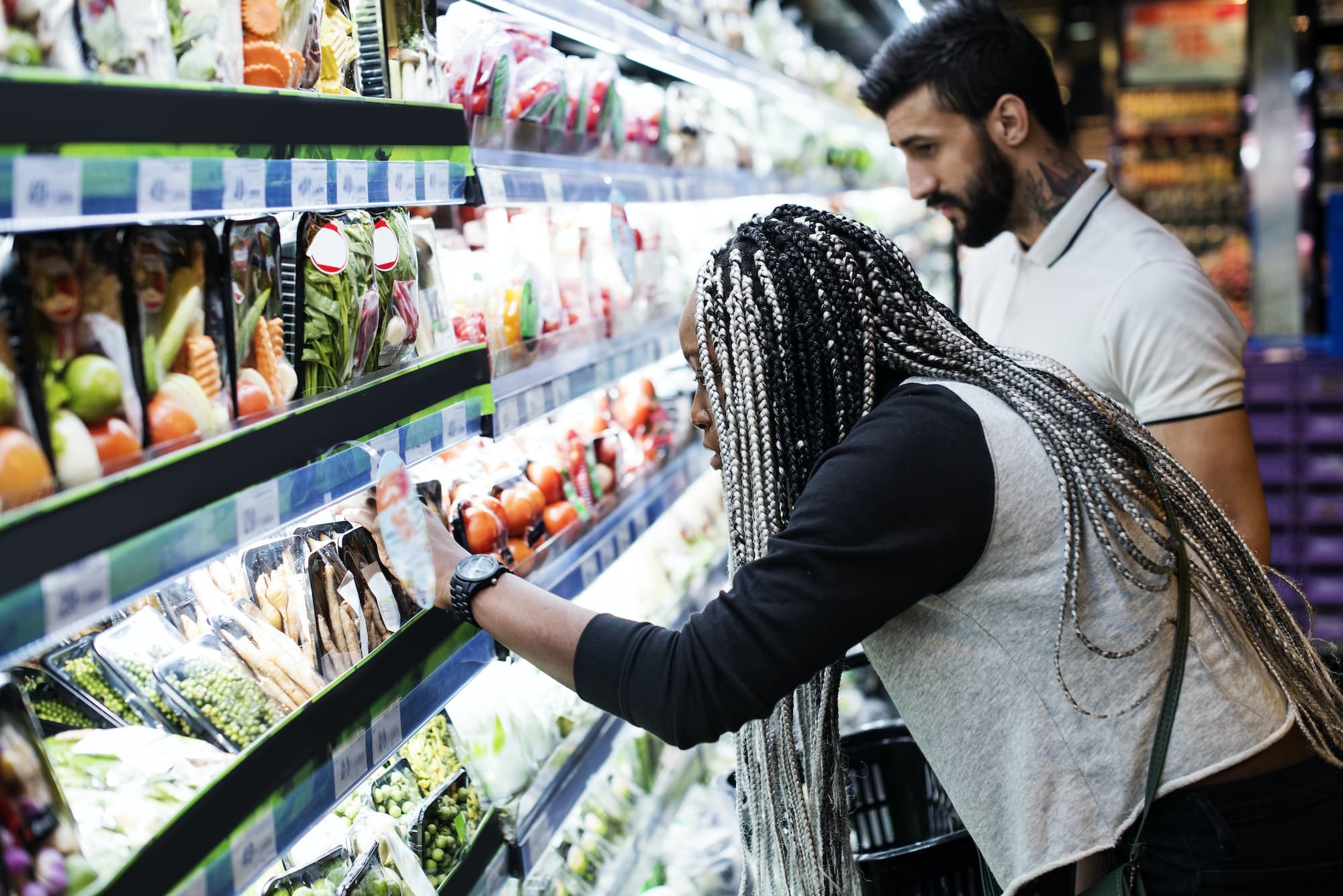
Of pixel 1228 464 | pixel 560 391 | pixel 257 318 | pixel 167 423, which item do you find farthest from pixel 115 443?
pixel 1228 464

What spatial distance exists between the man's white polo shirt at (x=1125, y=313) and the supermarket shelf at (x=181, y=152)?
1428mm

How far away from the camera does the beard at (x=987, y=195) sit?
2.51 metres

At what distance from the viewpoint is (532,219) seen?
2367 millimetres

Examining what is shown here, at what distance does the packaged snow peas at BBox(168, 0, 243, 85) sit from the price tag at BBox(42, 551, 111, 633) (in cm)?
49

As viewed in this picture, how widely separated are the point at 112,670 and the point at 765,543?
0.75 metres

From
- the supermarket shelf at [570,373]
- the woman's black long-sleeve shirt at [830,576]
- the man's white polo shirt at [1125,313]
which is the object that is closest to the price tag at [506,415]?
the supermarket shelf at [570,373]

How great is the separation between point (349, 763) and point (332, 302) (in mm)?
503

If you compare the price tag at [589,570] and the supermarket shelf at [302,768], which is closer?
the supermarket shelf at [302,768]

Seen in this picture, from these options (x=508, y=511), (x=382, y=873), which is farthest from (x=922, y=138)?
(x=382, y=873)

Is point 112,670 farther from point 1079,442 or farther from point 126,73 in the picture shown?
point 1079,442

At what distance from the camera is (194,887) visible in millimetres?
957

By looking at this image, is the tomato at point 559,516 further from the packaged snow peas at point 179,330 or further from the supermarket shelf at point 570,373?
the packaged snow peas at point 179,330

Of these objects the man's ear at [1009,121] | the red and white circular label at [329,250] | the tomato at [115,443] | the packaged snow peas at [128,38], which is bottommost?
the tomato at [115,443]

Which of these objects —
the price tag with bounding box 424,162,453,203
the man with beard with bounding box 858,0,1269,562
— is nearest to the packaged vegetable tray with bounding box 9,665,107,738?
the price tag with bounding box 424,162,453,203
